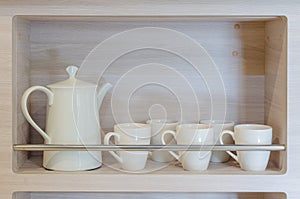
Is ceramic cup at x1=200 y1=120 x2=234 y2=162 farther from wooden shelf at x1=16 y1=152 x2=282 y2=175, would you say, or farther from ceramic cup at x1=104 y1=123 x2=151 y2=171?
ceramic cup at x1=104 y1=123 x2=151 y2=171

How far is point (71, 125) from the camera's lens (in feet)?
2.97

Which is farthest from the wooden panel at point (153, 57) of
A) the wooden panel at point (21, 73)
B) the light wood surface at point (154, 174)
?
the light wood surface at point (154, 174)

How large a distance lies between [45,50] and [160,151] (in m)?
0.31

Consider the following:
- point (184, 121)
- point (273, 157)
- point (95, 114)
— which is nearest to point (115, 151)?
point (95, 114)

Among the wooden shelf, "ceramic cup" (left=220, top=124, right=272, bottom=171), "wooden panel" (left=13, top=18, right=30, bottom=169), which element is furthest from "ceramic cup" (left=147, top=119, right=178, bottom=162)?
"wooden panel" (left=13, top=18, right=30, bottom=169)

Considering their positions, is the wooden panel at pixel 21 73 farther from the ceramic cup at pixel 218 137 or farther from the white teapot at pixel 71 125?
the ceramic cup at pixel 218 137

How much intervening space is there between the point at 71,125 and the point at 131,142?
111 millimetres

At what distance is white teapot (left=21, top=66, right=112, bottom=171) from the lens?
0.90 metres

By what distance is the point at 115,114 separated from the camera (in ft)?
3.32

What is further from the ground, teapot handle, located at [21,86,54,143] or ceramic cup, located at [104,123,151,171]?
teapot handle, located at [21,86,54,143]

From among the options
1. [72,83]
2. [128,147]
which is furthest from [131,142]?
[72,83]

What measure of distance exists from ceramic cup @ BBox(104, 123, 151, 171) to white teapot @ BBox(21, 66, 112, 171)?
38 millimetres

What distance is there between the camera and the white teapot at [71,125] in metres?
0.90

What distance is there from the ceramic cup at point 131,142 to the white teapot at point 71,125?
0.04 m
